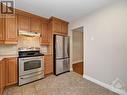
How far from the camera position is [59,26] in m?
4.27

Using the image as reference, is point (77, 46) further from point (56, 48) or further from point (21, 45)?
point (21, 45)

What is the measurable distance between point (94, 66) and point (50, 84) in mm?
1521

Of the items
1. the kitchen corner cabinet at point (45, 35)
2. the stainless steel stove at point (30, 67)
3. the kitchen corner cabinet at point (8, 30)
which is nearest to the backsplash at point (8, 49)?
the stainless steel stove at point (30, 67)

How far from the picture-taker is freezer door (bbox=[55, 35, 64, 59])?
394cm

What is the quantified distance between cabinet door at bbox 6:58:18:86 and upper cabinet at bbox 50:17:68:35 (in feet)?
6.20

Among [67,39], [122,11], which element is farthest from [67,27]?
[122,11]

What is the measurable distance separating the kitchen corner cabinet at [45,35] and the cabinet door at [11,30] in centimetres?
115

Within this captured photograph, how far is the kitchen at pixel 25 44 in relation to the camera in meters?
2.88

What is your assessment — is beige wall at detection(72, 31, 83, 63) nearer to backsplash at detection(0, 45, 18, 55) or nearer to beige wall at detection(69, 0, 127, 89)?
beige wall at detection(69, 0, 127, 89)

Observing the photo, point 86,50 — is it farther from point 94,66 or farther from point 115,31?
point 115,31

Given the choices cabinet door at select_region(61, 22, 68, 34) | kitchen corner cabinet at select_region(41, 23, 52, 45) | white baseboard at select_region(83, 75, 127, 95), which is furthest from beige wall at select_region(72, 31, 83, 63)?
white baseboard at select_region(83, 75, 127, 95)

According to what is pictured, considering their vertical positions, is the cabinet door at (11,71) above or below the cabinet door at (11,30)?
below

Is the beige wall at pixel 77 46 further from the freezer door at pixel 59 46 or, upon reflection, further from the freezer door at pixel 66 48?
the freezer door at pixel 59 46

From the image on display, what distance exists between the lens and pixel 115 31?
104 inches
